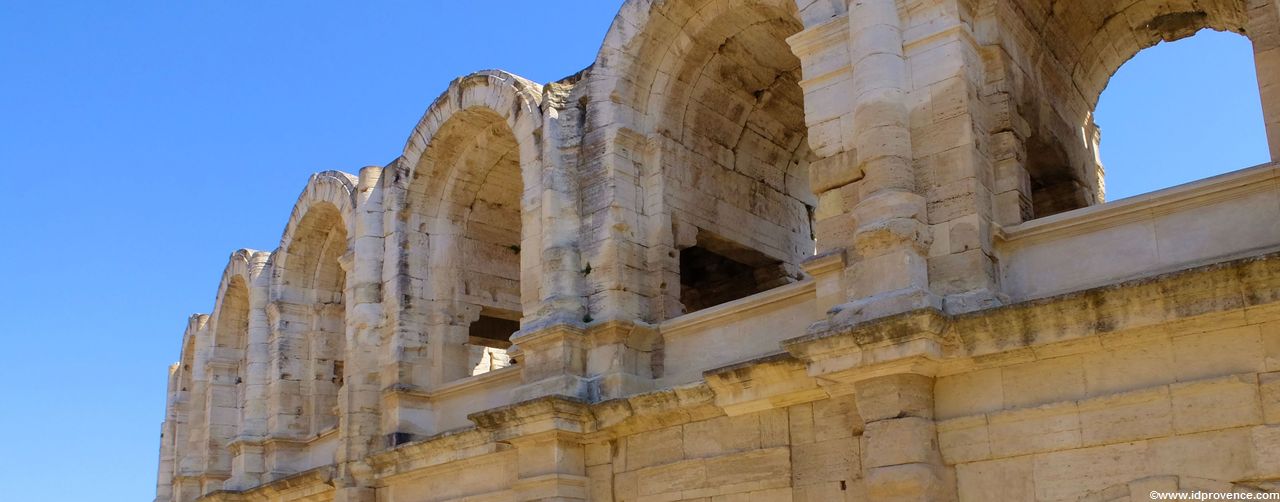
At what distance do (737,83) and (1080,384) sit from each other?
4.68 m

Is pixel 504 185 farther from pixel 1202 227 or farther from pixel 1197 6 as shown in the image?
pixel 1202 227

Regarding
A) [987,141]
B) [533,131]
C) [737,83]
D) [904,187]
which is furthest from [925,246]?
[533,131]

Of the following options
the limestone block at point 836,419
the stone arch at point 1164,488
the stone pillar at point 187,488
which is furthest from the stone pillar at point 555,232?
the stone pillar at point 187,488

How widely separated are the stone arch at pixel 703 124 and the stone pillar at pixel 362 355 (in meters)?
3.37

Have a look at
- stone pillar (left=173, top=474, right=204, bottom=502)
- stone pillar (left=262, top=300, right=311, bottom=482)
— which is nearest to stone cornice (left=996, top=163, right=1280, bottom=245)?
stone pillar (left=262, top=300, right=311, bottom=482)

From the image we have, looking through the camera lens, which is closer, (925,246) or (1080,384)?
(1080,384)

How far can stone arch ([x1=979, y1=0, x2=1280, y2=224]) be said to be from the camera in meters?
8.36

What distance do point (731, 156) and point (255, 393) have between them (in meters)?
6.88

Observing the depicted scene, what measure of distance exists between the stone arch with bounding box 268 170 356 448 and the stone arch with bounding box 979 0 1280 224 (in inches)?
292

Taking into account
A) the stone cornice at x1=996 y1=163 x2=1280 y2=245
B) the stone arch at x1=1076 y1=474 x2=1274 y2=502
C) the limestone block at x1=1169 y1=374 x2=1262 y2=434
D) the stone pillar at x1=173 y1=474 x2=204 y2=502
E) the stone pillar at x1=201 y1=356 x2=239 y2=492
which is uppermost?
the stone pillar at x1=201 y1=356 x2=239 y2=492

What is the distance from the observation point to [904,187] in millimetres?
7672

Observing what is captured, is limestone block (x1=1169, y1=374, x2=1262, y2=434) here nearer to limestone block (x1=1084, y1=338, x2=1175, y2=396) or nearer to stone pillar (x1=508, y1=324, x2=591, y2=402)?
limestone block (x1=1084, y1=338, x2=1175, y2=396)

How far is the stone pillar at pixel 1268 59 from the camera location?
721 centimetres

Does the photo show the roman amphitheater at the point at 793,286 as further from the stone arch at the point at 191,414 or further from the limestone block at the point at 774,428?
the stone arch at the point at 191,414
